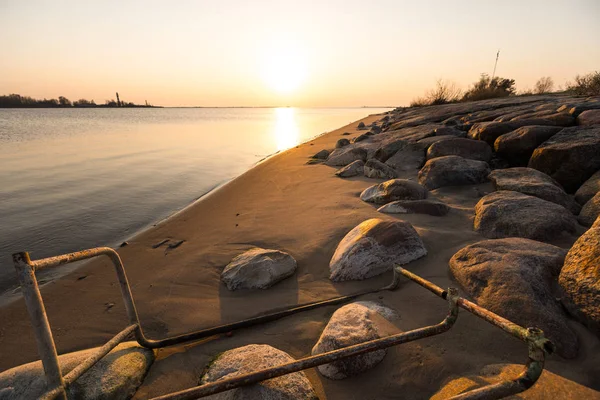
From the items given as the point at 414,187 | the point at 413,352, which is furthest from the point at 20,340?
the point at 414,187

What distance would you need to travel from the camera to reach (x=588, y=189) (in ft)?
13.1

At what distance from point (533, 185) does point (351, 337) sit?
352 cm

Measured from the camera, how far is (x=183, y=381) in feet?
6.99

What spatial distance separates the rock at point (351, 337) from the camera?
2004 mm

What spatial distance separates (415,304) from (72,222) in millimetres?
6661

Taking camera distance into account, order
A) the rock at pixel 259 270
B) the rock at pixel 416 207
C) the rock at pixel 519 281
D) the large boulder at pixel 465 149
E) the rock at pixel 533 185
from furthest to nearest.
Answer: the large boulder at pixel 465 149
the rock at pixel 416 207
the rock at pixel 533 185
the rock at pixel 259 270
the rock at pixel 519 281

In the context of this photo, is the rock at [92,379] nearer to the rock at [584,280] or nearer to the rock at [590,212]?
the rock at [584,280]

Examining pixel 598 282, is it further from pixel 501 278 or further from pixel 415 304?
pixel 415 304

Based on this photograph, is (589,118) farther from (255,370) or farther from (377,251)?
(255,370)

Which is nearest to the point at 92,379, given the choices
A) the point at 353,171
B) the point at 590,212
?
the point at 590,212

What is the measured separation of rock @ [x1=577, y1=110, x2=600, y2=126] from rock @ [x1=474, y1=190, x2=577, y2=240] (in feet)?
11.2

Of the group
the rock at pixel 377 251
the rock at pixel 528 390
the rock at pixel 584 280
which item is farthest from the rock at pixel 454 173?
the rock at pixel 528 390

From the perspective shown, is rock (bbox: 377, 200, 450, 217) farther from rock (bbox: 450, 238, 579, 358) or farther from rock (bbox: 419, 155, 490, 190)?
rock (bbox: 450, 238, 579, 358)

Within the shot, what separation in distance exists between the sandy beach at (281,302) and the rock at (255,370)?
0.19 meters
